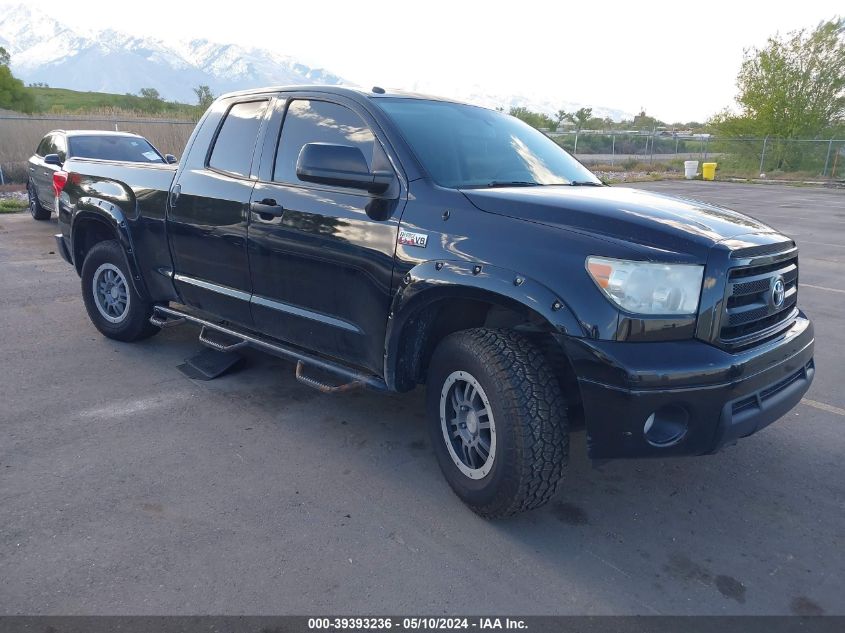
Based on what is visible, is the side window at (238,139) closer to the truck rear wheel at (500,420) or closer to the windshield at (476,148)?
the windshield at (476,148)

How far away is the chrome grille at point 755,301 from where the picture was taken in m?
2.78

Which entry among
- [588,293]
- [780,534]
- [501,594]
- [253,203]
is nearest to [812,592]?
[780,534]

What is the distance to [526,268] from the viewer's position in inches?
110

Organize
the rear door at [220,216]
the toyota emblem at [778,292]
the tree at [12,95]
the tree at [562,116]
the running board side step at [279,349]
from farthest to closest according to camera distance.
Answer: the tree at [562,116] → the tree at [12,95] → the rear door at [220,216] → the running board side step at [279,349] → the toyota emblem at [778,292]

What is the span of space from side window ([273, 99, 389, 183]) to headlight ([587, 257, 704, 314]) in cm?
136

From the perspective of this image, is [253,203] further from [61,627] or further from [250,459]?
[61,627]

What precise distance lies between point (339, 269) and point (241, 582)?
1.60 metres

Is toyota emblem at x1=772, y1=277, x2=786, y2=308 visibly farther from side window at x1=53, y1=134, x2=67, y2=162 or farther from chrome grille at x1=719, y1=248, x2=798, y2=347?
side window at x1=53, y1=134, x2=67, y2=162

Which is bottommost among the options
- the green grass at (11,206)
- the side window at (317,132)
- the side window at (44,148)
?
the green grass at (11,206)

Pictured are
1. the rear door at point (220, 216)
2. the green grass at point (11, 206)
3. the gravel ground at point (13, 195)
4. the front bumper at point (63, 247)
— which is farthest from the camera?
the gravel ground at point (13, 195)

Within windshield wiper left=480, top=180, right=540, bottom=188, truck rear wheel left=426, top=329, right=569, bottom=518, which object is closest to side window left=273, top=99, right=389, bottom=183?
windshield wiper left=480, top=180, right=540, bottom=188

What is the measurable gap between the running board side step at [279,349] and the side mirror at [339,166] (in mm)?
1011

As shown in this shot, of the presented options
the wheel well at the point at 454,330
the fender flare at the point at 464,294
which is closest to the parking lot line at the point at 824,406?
the wheel well at the point at 454,330

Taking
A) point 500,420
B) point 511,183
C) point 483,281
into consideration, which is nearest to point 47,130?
point 511,183
